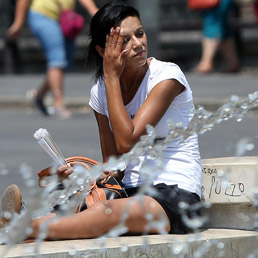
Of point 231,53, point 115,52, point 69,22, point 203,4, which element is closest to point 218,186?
point 115,52

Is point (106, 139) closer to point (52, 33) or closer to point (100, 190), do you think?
point (100, 190)

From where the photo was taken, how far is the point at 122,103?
159 inches

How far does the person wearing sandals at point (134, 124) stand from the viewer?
12.6 feet

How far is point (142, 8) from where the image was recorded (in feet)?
40.9

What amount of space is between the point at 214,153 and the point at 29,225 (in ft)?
13.2

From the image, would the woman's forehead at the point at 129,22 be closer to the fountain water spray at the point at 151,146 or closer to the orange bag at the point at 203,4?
the fountain water spray at the point at 151,146

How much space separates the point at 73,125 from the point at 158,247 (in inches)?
254

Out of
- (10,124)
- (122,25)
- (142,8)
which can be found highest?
(122,25)

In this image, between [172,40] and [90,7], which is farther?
[172,40]

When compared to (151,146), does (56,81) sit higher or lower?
lower

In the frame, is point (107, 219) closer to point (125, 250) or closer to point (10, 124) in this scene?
point (125, 250)

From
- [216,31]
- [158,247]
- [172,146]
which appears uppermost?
[172,146]

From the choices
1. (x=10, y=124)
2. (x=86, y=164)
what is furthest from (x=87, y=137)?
(x=86, y=164)

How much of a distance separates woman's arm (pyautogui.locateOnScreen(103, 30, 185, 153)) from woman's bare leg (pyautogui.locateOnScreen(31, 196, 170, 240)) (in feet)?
0.95
